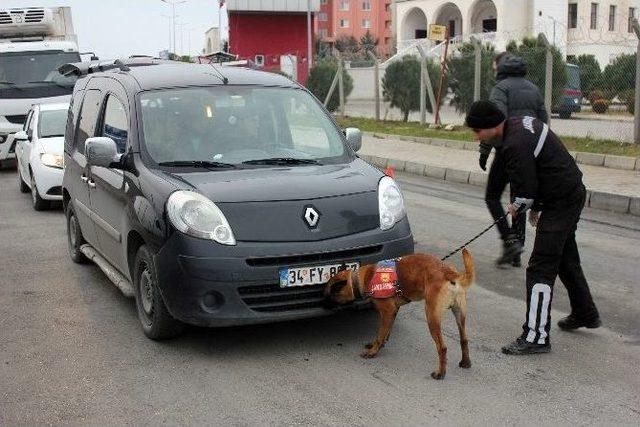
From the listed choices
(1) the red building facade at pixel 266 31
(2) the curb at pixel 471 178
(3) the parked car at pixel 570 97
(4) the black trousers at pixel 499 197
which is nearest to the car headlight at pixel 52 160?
(2) the curb at pixel 471 178

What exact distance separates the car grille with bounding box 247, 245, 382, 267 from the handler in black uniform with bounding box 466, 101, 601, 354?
37.7 inches

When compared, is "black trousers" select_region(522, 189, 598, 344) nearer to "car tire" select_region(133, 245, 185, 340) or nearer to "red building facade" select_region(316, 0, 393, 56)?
"car tire" select_region(133, 245, 185, 340)

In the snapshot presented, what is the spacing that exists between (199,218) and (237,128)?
1.28 m

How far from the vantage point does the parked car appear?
17.4m

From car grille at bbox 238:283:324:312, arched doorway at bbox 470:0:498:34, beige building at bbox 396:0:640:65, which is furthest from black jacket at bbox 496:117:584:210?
arched doorway at bbox 470:0:498:34

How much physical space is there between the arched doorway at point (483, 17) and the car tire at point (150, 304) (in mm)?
57655

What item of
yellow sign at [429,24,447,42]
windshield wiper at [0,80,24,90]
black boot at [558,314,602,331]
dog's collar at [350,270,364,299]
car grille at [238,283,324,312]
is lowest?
black boot at [558,314,602,331]

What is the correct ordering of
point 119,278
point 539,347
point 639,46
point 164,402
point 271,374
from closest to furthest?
1. point 164,402
2. point 271,374
3. point 539,347
4. point 119,278
5. point 639,46

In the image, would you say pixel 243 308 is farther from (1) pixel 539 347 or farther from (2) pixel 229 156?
(1) pixel 539 347

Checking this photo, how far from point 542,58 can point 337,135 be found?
40.2 feet

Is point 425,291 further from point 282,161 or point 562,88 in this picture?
point 562,88

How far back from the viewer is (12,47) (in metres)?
17.2

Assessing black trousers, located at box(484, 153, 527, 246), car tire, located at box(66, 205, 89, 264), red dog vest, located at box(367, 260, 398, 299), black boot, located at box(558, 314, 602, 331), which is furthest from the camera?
car tire, located at box(66, 205, 89, 264)

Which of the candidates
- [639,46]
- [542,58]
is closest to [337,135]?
[639,46]
